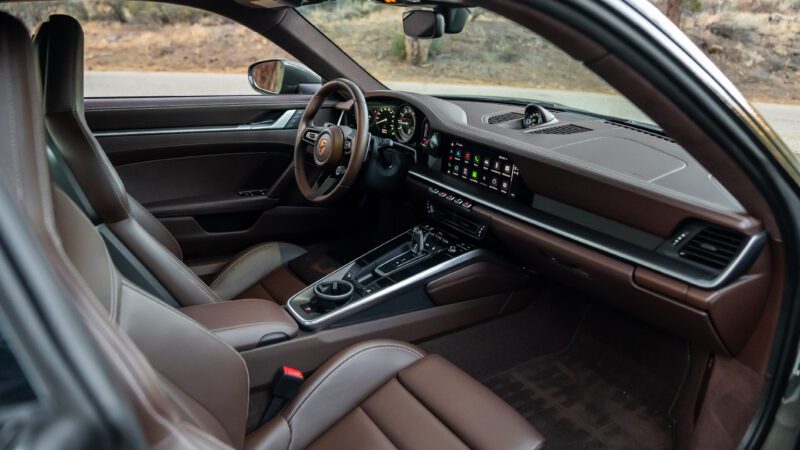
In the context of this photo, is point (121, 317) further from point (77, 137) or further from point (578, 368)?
point (578, 368)

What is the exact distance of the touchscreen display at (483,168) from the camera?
7.54 ft

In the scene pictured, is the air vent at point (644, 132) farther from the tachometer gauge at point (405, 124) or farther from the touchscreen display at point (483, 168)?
the tachometer gauge at point (405, 124)

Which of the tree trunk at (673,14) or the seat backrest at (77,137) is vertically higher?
the tree trunk at (673,14)

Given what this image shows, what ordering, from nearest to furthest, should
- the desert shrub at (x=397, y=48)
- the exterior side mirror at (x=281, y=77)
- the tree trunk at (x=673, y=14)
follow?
1. the tree trunk at (x=673, y=14)
2. the exterior side mirror at (x=281, y=77)
3. the desert shrub at (x=397, y=48)

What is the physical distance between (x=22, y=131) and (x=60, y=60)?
0.83 metres

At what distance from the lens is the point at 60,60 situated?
1.53m

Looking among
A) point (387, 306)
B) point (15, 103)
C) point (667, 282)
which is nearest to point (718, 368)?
point (667, 282)

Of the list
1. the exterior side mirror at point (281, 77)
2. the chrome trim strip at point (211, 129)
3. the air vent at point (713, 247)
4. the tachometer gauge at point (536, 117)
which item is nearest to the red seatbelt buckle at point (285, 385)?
the air vent at point (713, 247)

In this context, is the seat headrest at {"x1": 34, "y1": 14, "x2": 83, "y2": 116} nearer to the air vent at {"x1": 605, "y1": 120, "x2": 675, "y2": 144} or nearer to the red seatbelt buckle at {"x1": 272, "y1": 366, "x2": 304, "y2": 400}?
the red seatbelt buckle at {"x1": 272, "y1": 366, "x2": 304, "y2": 400}

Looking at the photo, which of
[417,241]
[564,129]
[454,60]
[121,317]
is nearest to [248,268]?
[417,241]

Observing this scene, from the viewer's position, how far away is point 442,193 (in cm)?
260

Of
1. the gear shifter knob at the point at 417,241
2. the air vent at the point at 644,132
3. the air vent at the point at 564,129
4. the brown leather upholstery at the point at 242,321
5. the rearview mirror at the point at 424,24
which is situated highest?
the rearview mirror at the point at 424,24

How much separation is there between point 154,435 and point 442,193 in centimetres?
198

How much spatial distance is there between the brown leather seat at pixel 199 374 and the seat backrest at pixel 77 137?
558 mm
